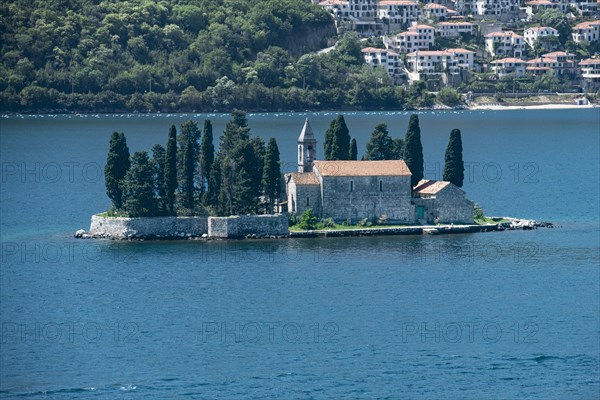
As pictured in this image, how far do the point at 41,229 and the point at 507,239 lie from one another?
23.5m

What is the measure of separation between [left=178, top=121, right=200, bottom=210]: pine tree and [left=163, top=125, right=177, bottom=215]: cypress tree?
0.55 m

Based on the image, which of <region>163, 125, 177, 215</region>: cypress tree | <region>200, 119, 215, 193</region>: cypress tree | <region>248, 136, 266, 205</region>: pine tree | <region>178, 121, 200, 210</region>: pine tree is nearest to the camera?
<region>163, 125, 177, 215</region>: cypress tree

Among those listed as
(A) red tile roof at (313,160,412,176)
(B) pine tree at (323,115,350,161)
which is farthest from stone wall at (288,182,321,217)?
(B) pine tree at (323,115,350,161)

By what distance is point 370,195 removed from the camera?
87250 mm

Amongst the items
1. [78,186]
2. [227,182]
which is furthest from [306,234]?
[78,186]

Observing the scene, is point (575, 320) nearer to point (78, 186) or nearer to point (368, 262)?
point (368, 262)

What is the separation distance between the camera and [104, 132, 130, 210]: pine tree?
3467 inches

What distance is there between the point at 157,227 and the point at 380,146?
13252 mm

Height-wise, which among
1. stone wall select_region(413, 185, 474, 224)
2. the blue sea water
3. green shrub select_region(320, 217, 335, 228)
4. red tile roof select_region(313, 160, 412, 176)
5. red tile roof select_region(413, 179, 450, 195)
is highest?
red tile roof select_region(313, 160, 412, 176)

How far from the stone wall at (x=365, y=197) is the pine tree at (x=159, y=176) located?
769 centimetres

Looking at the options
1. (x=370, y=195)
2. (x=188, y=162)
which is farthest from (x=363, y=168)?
(x=188, y=162)

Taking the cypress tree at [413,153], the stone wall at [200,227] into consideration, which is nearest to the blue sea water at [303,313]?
the stone wall at [200,227]

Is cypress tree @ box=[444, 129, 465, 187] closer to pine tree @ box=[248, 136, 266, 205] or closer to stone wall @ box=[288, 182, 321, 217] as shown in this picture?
stone wall @ box=[288, 182, 321, 217]

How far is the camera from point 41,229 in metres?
91.8
